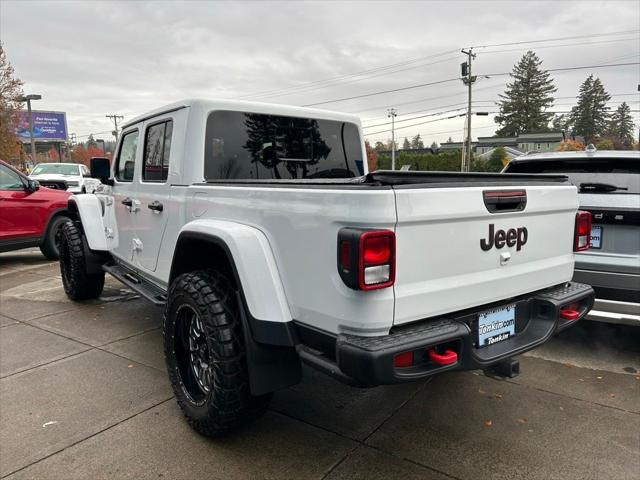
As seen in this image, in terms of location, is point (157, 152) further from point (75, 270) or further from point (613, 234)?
point (613, 234)

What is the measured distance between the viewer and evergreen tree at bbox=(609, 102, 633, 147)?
90.2 m

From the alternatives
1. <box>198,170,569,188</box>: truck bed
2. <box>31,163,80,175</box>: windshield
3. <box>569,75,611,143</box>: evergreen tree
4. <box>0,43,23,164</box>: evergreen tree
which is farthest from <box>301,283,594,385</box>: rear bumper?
<box>569,75,611,143</box>: evergreen tree

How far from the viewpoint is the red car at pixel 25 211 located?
788 centimetres

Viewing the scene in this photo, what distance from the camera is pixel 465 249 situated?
7.62 ft

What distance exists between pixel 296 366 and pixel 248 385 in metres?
0.30

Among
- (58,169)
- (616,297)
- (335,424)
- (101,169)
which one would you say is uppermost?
(58,169)

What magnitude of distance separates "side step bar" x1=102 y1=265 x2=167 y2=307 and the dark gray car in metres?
3.26

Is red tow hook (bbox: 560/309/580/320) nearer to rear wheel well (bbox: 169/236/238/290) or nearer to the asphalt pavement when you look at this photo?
the asphalt pavement

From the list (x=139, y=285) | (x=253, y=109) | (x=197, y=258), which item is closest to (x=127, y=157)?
(x=139, y=285)

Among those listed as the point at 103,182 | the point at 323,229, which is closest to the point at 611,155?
the point at 323,229

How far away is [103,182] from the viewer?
488 centimetres

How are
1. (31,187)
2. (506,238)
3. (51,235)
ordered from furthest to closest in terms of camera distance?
(51,235), (31,187), (506,238)

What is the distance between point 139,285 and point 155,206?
982mm

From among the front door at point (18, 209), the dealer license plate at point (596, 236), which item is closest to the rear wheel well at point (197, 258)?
the dealer license plate at point (596, 236)
